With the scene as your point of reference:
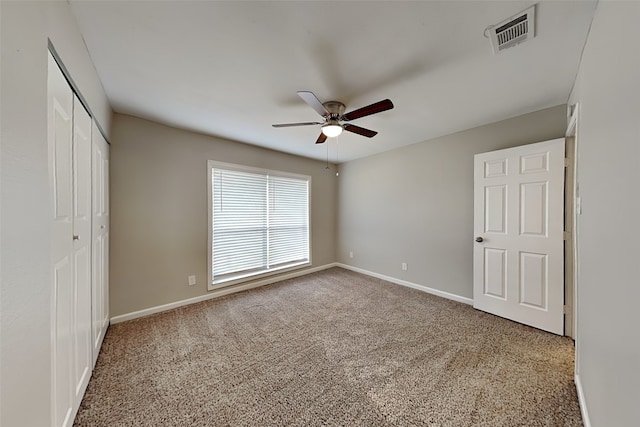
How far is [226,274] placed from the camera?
11.8 ft

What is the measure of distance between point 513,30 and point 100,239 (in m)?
3.54

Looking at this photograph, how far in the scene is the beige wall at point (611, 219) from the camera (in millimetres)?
834

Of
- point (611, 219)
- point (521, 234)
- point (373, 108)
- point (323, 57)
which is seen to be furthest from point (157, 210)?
point (521, 234)

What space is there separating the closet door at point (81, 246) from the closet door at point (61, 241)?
3.3 inches

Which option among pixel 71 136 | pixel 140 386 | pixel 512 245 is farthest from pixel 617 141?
pixel 140 386

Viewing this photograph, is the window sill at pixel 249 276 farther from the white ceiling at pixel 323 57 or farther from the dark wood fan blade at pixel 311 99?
the dark wood fan blade at pixel 311 99

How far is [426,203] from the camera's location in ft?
11.8

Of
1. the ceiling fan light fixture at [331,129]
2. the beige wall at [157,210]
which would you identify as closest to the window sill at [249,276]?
the beige wall at [157,210]

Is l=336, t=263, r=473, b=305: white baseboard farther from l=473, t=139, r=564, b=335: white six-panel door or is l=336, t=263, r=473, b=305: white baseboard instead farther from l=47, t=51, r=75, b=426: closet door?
l=47, t=51, r=75, b=426: closet door

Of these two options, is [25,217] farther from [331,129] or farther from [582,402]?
[582,402]

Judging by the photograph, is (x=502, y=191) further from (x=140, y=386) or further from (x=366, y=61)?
(x=140, y=386)

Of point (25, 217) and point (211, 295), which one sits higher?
point (25, 217)

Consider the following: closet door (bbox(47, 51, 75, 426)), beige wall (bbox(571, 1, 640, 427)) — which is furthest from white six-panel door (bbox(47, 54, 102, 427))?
beige wall (bbox(571, 1, 640, 427))

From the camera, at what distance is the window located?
3.46 m
